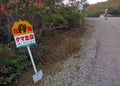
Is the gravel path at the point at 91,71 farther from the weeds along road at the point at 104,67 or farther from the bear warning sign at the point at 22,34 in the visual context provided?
the bear warning sign at the point at 22,34

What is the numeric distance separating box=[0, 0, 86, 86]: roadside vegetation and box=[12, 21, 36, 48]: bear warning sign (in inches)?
64.9

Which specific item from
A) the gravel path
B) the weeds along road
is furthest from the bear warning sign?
the weeds along road

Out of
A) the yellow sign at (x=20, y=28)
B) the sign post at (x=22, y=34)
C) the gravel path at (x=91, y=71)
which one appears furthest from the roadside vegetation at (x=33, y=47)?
the yellow sign at (x=20, y=28)

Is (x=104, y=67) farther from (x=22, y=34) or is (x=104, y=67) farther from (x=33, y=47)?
(x=33, y=47)

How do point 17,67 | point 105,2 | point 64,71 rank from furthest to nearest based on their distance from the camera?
1. point 105,2
2. point 17,67
3. point 64,71

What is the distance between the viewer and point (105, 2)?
68.1 m

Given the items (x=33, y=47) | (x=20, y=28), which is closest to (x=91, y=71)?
(x=20, y=28)

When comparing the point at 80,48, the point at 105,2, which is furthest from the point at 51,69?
the point at 105,2

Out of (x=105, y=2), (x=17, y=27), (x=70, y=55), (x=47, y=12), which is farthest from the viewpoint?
(x=105, y=2)

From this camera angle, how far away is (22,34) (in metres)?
7.18

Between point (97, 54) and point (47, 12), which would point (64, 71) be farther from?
point (47, 12)

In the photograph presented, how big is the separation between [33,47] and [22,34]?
3088mm

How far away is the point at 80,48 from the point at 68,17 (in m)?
5.79

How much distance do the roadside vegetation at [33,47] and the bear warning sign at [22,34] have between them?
1.65 meters
